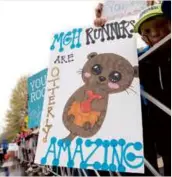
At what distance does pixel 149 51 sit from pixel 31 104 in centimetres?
253

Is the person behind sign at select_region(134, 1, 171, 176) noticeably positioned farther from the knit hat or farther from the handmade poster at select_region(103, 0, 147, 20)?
the handmade poster at select_region(103, 0, 147, 20)

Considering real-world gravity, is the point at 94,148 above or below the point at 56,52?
below

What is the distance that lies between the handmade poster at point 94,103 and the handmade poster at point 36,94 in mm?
1441

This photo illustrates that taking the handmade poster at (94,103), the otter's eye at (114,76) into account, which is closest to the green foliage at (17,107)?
the handmade poster at (94,103)

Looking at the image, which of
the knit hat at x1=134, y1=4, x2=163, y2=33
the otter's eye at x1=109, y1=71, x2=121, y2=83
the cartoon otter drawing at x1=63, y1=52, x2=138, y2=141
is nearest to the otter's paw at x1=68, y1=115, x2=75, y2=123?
the cartoon otter drawing at x1=63, y1=52, x2=138, y2=141

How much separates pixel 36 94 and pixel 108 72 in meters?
2.06

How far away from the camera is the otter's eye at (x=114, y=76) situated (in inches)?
88.1

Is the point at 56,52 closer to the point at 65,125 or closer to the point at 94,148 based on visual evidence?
the point at 65,125

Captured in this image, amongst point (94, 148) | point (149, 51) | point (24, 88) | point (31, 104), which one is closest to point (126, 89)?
point (149, 51)

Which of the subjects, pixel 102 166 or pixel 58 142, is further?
pixel 58 142

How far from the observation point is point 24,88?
33562 mm

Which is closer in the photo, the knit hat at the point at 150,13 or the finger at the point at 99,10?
the knit hat at the point at 150,13

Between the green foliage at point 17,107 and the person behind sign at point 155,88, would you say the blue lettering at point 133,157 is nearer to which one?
the person behind sign at point 155,88

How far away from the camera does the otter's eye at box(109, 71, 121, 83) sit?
224cm
